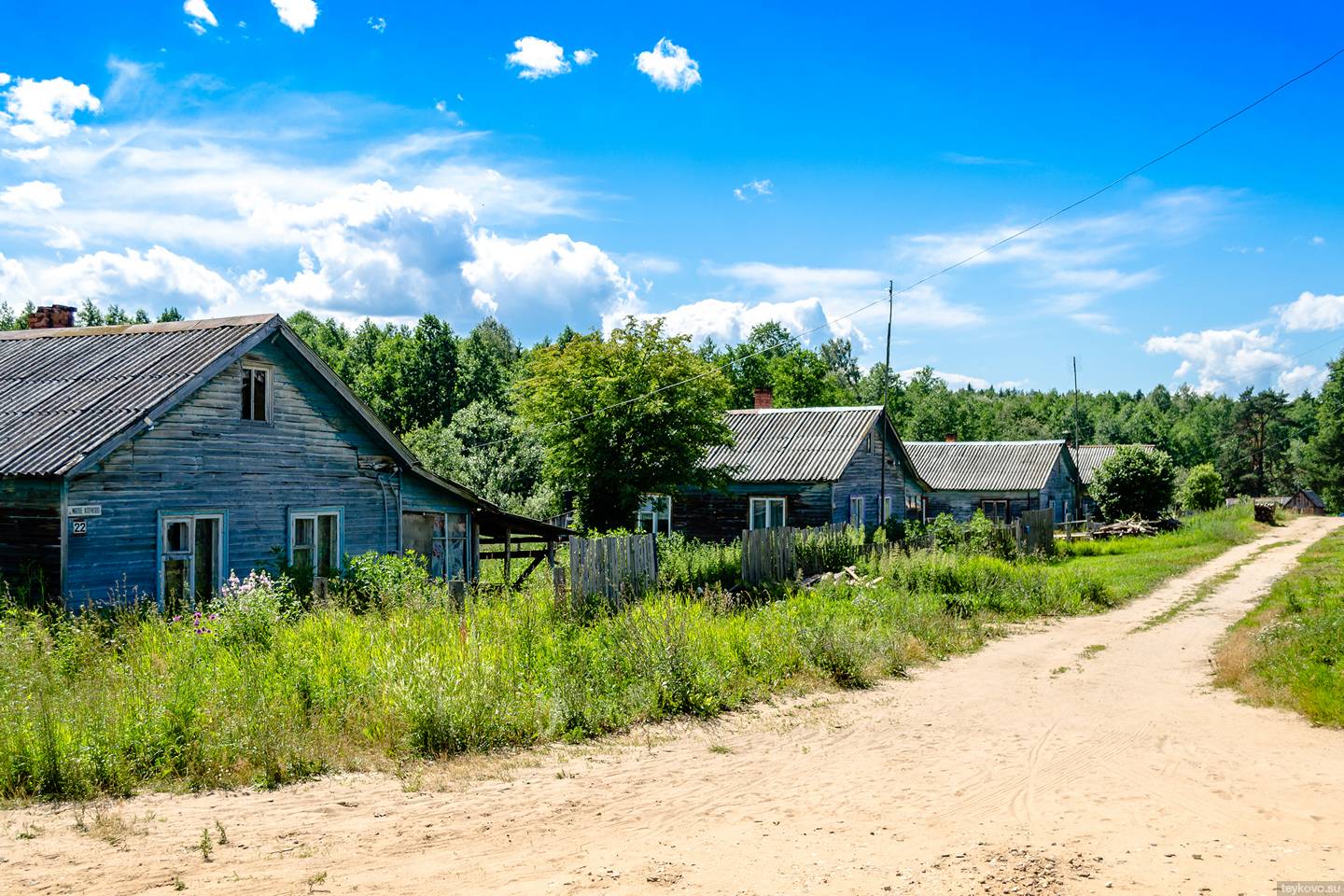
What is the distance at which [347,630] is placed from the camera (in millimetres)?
11492

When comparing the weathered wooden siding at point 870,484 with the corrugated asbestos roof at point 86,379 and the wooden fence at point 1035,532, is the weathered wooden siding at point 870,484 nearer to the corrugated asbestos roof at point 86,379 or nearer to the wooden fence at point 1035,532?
the wooden fence at point 1035,532

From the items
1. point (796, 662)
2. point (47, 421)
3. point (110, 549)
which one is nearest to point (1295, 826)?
point (796, 662)

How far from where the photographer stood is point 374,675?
10023mm

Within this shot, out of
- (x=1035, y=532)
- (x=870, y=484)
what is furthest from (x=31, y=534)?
(x=870, y=484)

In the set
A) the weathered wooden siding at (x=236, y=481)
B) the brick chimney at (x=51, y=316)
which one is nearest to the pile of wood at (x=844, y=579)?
the weathered wooden siding at (x=236, y=481)

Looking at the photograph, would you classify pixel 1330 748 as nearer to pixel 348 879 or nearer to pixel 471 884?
pixel 471 884

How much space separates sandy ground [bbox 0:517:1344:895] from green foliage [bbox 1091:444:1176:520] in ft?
125

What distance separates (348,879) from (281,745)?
278cm

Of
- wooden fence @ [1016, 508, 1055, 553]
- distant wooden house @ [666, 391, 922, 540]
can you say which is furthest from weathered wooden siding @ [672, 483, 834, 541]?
wooden fence @ [1016, 508, 1055, 553]

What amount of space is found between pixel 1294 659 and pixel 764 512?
2035 centimetres

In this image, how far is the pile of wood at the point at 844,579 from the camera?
20.6 meters

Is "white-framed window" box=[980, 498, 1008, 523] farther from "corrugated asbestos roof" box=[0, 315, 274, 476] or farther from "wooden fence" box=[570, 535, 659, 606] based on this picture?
"corrugated asbestos roof" box=[0, 315, 274, 476]

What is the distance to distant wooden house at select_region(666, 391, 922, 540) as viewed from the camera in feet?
104

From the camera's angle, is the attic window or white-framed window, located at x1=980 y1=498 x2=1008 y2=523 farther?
white-framed window, located at x1=980 y1=498 x2=1008 y2=523
